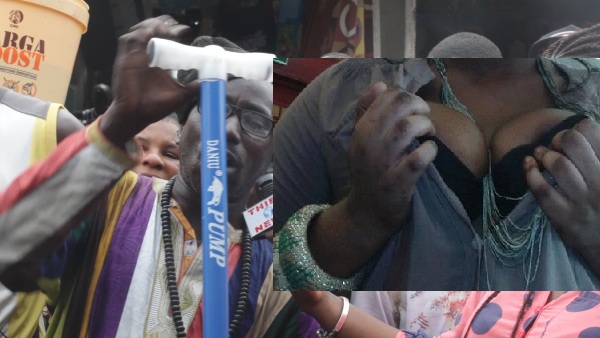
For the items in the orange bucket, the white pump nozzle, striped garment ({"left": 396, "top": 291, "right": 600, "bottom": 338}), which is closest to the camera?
the white pump nozzle

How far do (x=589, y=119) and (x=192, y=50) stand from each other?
0.96m

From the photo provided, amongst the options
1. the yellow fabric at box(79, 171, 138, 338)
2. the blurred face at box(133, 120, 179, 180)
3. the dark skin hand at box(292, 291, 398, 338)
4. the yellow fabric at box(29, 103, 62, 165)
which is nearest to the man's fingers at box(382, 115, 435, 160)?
the dark skin hand at box(292, 291, 398, 338)

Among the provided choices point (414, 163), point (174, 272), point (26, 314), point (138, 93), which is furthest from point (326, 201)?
point (26, 314)

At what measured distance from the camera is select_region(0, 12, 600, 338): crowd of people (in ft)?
6.59

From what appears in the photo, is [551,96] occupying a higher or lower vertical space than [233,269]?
higher

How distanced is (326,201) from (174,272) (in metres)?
0.41

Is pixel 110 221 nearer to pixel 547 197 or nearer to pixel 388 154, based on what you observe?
pixel 388 154

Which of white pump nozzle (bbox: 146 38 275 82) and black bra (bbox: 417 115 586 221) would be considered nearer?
white pump nozzle (bbox: 146 38 275 82)

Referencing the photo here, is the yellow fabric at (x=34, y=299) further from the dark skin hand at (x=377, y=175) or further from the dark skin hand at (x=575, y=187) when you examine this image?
the dark skin hand at (x=575, y=187)

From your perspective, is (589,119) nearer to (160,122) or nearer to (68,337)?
(160,122)

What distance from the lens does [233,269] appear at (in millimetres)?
2061

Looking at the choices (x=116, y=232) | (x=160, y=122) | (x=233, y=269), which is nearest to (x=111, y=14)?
(x=160, y=122)

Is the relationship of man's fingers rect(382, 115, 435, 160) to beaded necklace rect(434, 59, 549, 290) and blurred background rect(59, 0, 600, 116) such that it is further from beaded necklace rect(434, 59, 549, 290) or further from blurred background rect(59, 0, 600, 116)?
blurred background rect(59, 0, 600, 116)

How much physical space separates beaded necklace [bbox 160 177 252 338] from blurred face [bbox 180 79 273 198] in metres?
0.09
